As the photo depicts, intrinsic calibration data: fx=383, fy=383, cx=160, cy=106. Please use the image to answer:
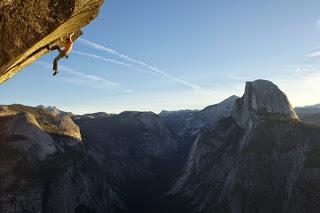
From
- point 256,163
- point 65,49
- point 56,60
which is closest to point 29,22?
point 65,49

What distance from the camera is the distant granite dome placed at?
110 m

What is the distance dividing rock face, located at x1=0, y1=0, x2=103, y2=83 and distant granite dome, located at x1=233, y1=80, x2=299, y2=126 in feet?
344

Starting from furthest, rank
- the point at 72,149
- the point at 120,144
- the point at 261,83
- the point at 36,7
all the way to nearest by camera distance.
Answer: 1. the point at 120,144
2. the point at 261,83
3. the point at 72,149
4. the point at 36,7

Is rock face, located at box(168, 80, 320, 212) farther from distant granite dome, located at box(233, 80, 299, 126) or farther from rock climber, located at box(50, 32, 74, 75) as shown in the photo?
rock climber, located at box(50, 32, 74, 75)

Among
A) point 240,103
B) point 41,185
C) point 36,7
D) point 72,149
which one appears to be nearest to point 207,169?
point 240,103

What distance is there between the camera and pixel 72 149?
106312mm

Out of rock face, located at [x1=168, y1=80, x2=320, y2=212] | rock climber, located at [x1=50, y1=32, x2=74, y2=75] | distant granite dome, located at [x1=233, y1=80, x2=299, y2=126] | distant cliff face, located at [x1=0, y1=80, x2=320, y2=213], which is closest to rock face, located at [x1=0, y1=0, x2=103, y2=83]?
rock climber, located at [x1=50, y1=32, x2=74, y2=75]

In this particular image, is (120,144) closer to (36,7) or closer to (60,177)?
(60,177)

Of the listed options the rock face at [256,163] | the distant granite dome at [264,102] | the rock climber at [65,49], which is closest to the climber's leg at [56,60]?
the rock climber at [65,49]

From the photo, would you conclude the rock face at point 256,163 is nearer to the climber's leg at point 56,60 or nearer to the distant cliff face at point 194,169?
the distant cliff face at point 194,169

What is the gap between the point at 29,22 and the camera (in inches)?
305

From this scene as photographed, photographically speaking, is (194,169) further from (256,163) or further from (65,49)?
(65,49)

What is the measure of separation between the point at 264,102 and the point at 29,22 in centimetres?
10811

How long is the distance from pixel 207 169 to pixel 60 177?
4743cm
